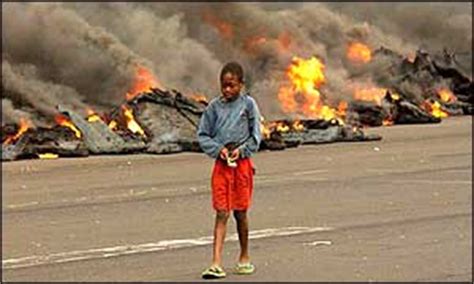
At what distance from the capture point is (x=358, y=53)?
1581 inches

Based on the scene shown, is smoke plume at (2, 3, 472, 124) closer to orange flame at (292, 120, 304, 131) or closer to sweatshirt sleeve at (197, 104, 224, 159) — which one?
orange flame at (292, 120, 304, 131)

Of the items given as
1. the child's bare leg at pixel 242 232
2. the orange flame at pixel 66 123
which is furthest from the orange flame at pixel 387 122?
the child's bare leg at pixel 242 232

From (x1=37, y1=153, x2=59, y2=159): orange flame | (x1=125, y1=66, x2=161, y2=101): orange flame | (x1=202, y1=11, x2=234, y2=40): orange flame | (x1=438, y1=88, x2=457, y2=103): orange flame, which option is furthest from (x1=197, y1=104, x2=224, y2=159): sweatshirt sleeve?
(x1=438, y1=88, x2=457, y2=103): orange flame

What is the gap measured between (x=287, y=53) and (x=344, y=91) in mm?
2069

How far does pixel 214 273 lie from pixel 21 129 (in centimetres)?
1826

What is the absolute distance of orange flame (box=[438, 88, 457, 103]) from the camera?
125 ft

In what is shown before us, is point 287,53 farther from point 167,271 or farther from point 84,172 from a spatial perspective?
point 167,271

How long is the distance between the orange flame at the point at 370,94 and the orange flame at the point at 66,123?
33.3 feet

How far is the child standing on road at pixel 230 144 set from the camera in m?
7.98

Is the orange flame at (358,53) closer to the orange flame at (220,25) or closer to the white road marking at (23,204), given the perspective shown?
the orange flame at (220,25)

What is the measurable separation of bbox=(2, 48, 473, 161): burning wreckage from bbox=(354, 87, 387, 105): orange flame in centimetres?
48

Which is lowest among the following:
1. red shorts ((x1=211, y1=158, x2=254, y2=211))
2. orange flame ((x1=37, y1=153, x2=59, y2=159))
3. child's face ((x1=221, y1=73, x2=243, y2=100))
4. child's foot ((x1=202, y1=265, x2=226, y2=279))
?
child's foot ((x1=202, y1=265, x2=226, y2=279))

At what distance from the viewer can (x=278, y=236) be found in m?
9.95

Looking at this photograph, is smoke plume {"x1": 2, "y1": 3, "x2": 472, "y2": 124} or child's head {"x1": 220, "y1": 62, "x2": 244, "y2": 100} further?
smoke plume {"x1": 2, "y1": 3, "x2": 472, "y2": 124}
